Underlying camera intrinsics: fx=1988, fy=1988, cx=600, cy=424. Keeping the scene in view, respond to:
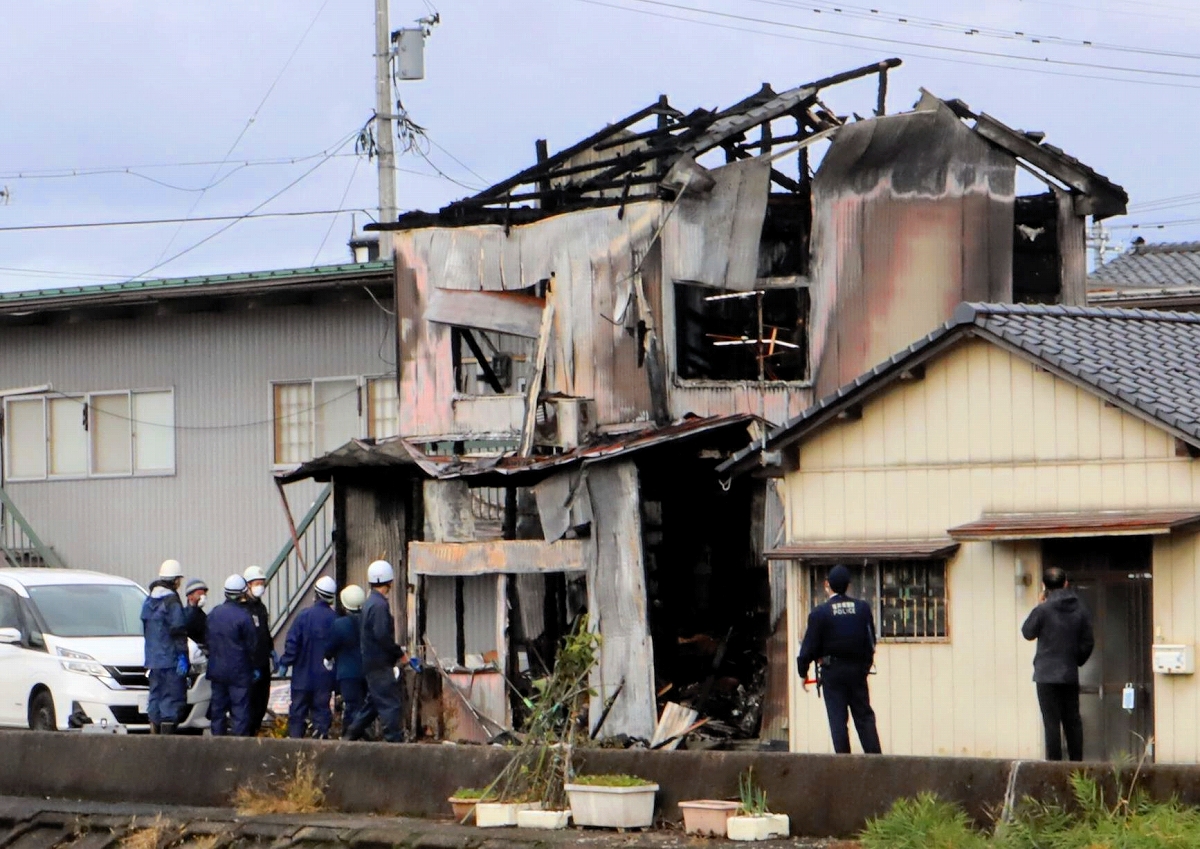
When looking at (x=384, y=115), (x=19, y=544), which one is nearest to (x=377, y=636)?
(x=19, y=544)

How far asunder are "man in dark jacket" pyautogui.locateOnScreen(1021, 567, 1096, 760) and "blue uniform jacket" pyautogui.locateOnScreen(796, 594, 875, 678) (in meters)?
1.17

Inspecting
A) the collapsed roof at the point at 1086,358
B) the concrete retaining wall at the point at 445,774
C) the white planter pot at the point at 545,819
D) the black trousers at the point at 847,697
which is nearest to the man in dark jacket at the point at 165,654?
the concrete retaining wall at the point at 445,774

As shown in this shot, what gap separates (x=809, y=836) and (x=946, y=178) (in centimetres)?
1080

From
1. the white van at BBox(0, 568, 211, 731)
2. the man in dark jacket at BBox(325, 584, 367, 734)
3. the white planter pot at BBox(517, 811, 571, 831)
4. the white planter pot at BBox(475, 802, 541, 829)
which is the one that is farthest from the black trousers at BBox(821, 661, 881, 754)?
the white van at BBox(0, 568, 211, 731)

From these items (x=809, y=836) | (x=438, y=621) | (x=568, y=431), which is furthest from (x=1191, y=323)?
(x=438, y=621)

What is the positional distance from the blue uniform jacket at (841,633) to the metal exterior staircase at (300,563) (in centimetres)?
1145

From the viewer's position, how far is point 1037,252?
897 inches

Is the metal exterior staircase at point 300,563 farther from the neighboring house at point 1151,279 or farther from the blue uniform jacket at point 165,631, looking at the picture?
the neighboring house at point 1151,279

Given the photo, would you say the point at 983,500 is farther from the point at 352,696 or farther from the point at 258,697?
the point at 258,697

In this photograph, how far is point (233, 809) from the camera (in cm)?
1484

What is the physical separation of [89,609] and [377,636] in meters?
4.62

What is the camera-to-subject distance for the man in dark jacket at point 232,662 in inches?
693

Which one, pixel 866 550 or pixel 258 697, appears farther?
pixel 258 697

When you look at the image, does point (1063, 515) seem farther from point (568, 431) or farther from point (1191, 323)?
point (568, 431)
